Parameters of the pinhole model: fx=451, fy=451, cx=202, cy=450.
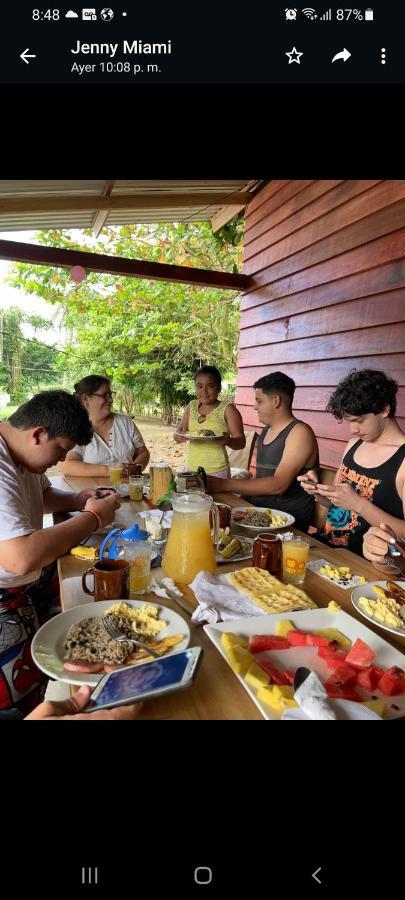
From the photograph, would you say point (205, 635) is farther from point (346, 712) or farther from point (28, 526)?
point (28, 526)

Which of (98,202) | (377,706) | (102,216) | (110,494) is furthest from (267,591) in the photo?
(102,216)

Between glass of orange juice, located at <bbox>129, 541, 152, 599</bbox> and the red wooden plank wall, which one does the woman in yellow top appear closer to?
the red wooden plank wall

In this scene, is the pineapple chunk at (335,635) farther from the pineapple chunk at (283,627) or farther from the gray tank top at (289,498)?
the gray tank top at (289,498)

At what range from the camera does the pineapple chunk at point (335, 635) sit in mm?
1029

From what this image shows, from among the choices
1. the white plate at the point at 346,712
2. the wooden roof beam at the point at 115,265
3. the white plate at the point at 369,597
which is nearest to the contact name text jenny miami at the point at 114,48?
the white plate at the point at 346,712

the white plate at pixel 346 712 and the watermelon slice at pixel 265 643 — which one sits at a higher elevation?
the white plate at pixel 346 712

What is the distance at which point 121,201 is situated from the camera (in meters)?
4.07

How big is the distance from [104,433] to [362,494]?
1.96m

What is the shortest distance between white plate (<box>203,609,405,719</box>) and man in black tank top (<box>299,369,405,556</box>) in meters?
0.77

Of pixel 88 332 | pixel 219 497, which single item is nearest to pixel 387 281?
pixel 219 497

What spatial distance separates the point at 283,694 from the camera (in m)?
0.78

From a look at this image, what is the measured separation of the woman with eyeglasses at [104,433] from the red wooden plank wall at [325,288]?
149 cm

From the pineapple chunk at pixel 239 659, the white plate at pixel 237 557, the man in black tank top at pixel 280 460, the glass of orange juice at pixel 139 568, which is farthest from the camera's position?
the man in black tank top at pixel 280 460

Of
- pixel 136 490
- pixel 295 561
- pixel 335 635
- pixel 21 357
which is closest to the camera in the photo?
pixel 335 635
